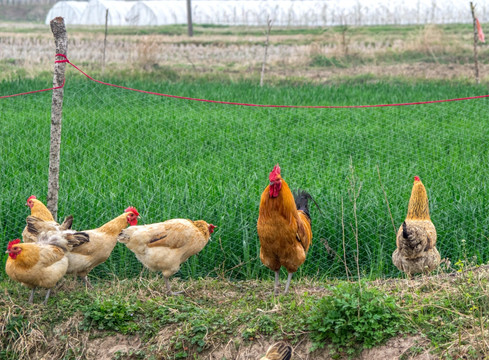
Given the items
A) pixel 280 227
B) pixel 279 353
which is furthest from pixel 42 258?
pixel 279 353

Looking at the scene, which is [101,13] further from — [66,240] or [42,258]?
[42,258]

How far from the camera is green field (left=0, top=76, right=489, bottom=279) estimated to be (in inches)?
225

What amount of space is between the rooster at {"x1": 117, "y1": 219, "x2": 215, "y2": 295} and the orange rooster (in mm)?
619

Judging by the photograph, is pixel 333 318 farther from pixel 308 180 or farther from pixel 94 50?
pixel 94 50

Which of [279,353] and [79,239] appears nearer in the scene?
[279,353]

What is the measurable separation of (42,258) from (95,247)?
1.45ft

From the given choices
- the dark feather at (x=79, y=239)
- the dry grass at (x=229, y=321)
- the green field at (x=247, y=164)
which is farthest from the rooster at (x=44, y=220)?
the green field at (x=247, y=164)

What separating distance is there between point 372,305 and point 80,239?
2.32 m

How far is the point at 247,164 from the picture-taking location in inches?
319

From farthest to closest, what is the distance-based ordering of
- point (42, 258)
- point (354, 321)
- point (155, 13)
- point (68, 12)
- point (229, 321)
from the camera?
point (68, 12)
point (155, 13)
point (42, 258)
point (229, 321)
point (354, 321)

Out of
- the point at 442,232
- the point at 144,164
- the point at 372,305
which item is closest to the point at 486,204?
the point at 442,232

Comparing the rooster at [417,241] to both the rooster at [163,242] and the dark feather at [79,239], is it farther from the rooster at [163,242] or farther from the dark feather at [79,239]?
the dark feather at [79,239]

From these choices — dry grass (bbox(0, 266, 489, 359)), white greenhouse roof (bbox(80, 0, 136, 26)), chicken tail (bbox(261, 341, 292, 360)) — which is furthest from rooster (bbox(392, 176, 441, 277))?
white greenhouse roof (bbox(80, 0, 136, 26))

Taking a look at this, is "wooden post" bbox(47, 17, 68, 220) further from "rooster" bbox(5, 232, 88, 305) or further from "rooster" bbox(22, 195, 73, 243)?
"rooster" bbox(5, 232, 88, 305)
